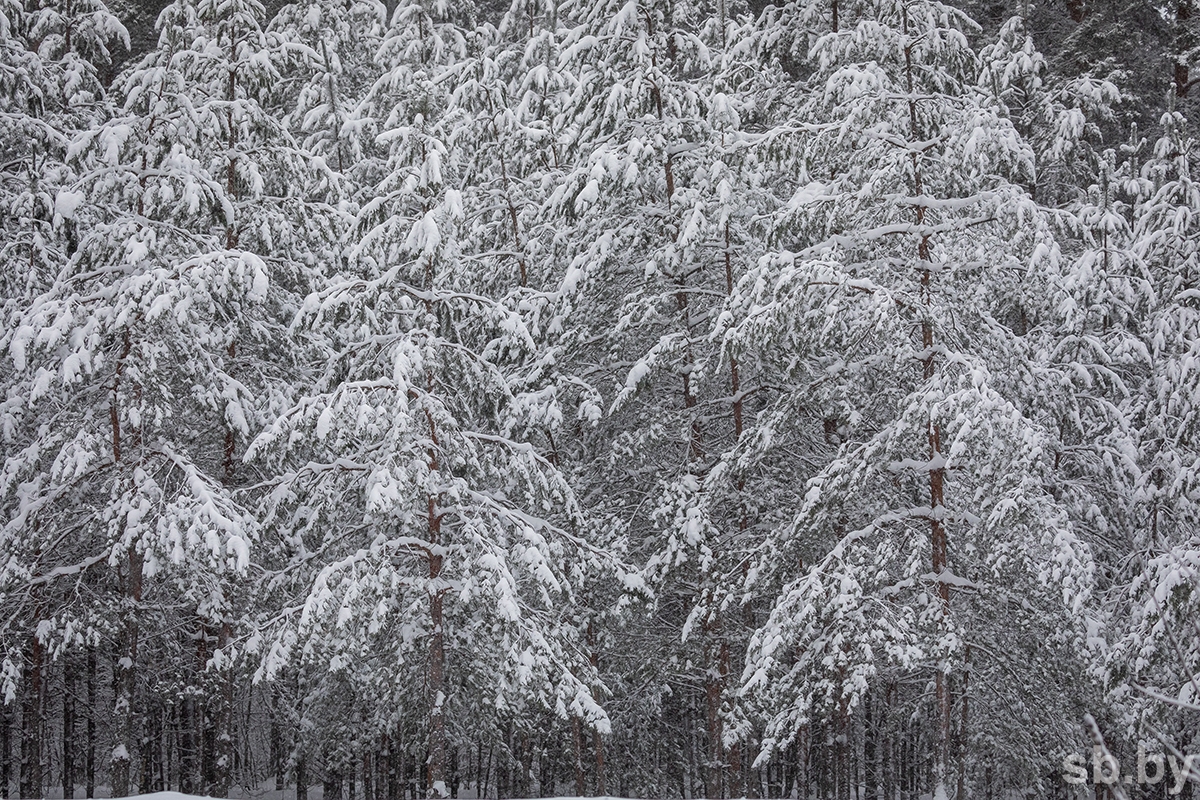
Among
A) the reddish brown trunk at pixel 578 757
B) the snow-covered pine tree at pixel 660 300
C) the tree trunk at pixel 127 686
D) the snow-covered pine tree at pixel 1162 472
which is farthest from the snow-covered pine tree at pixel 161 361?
the snow-covered pine tree at pixel 1162 472

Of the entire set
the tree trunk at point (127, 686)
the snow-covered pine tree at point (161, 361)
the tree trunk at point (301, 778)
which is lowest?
the tree trunk at point (301, 778)

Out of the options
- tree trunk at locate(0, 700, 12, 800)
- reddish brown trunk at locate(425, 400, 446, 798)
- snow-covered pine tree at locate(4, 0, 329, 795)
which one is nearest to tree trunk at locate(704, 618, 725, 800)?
reddish brown trunk at locate(425, 400, 446, 798)

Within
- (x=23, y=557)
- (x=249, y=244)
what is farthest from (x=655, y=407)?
(x=23, y=557)

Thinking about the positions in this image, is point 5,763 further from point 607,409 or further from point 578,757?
point 607,409

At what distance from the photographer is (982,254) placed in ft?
36.8

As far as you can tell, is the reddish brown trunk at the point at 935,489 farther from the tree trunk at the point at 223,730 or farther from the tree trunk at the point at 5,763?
the tree trunk at the point at 5,763

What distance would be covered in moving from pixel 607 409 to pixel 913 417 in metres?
5.17

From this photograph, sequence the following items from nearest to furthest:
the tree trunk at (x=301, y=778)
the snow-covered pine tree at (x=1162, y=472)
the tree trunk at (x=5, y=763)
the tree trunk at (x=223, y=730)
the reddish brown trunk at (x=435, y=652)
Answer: the snow-covered pine tree at (x=1162, y=472) → the reddish brown trunk at (x=435, y=652) → the tree trunk at (x=223, y=730) → the tree trunk at (x=301, y=778) → the tree trunk at (x=5, y=763)

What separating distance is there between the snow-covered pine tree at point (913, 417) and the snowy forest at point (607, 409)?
0.23ft

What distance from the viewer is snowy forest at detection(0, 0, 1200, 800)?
446 inches

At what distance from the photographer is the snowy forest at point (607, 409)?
1132 cm

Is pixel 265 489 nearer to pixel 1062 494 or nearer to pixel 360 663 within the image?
pixel 360 663

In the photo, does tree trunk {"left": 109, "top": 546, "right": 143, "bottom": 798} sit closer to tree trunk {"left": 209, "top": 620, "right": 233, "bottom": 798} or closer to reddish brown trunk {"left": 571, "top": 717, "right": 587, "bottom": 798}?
tree trunk {"left": 209, "top": 620, "right": 233, "bottom": 798}

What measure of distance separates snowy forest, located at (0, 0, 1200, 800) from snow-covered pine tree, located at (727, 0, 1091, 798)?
69 mm
